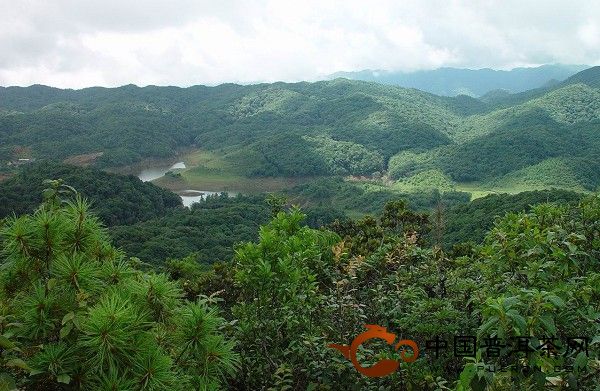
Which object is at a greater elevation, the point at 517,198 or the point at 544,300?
the point at 544,300

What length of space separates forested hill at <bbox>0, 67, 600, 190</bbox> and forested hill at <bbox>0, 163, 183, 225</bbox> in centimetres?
2669

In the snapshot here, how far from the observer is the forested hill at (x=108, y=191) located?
4361 centimetres

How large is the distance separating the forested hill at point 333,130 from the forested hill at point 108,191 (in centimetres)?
2669

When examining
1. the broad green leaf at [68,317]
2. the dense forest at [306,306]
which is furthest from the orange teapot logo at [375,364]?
the broad green leaf at [68,317]

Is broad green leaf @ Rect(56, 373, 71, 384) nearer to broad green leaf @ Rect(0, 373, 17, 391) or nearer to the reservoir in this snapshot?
broad green leaf @ Rect(0, 373, 17, 391)

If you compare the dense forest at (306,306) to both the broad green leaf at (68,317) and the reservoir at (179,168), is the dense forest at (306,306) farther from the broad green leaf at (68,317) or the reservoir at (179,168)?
the reservoir at (179,168)

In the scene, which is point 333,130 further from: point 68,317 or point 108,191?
point 68,317

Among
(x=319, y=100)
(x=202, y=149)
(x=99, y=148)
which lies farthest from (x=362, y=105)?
(x=99, y=148)

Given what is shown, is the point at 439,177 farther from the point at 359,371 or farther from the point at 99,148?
the point at 359,371

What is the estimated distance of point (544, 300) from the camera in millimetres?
1845

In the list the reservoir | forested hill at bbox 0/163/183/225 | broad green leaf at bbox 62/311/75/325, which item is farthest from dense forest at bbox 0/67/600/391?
the reservoir

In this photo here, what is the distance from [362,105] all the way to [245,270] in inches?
4989

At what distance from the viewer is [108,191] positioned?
48.5 m

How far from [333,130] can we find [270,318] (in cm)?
A: 11066
